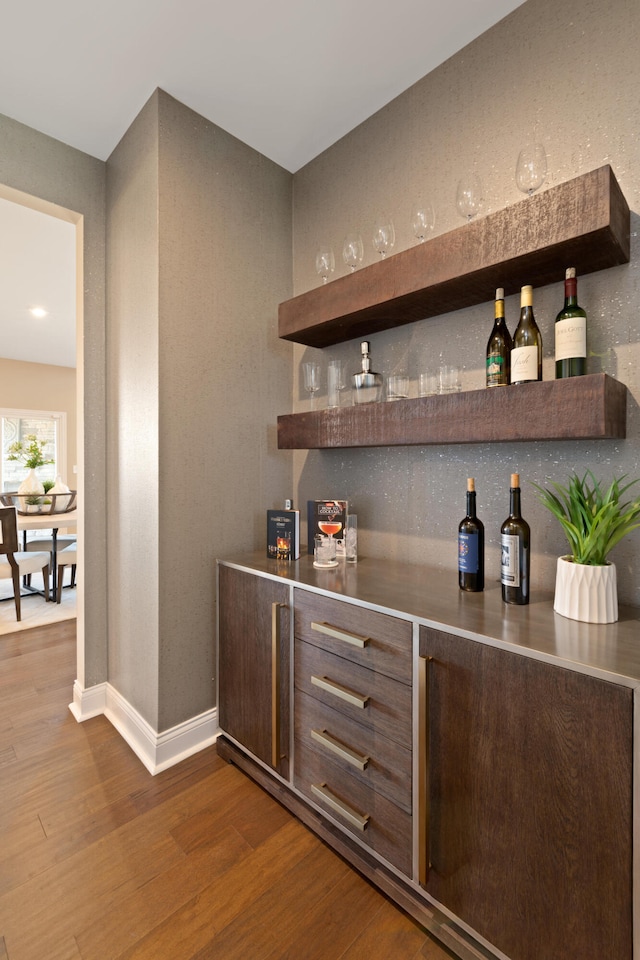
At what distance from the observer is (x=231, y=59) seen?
1725 millimetres

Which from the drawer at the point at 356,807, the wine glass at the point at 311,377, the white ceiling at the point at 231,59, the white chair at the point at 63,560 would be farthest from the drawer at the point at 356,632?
the white chair at the point at 63,560

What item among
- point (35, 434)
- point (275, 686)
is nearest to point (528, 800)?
point (275, 686)

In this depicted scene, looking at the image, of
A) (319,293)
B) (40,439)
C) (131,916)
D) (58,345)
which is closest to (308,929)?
(131,916)

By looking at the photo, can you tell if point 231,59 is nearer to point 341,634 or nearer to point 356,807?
point 341,634

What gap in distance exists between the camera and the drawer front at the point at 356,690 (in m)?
1.23

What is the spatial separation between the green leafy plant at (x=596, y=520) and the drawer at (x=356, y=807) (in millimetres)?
865

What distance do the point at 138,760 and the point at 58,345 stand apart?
569 cm

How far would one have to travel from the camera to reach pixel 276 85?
6.04 feet

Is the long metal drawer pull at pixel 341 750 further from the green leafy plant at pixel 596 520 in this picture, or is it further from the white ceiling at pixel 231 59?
the white ceiling at pixel 231 59

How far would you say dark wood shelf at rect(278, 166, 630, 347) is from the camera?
1191 mm

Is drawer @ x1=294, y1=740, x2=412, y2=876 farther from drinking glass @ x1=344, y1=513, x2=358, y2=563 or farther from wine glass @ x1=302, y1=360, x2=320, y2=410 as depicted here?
wine glass @ x1=302, y1=360, x2=320, y2=410

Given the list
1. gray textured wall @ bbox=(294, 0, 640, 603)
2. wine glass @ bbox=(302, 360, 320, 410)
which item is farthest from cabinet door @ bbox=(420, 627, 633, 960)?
wine glass @ bbox=(302, 360, 320, 410)

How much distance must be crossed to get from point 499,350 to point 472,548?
66 centimetres

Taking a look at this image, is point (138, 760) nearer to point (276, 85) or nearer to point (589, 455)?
point (589, 455)
